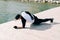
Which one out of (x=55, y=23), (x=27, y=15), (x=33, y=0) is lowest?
(x=33, y=0)

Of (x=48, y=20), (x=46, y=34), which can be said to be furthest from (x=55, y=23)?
(x=46, y=34)

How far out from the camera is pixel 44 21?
19.8 feet

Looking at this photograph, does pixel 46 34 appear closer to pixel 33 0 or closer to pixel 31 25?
pixel 31 25

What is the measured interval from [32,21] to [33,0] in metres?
20.6

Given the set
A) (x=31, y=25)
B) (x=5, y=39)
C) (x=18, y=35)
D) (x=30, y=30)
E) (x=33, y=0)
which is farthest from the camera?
(x=33, y=0)

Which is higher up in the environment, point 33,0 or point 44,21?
point 44,21

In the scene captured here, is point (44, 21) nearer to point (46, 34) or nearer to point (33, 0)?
point (46, 34)

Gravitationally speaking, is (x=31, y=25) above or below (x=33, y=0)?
above

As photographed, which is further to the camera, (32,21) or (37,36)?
(32,21)

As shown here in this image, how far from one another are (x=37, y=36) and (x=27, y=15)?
738 millimetres

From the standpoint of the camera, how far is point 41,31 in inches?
209

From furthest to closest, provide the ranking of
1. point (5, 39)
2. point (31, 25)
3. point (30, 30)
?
1. point (31, 25)
2. point (30, 30)
3. point (5, 39)

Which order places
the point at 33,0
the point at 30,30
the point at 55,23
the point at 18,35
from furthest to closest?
the point at 33,0 < the point at 55,23 < the point at 30,30 < the point at 18,35

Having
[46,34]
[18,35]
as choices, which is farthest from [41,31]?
[18,35]
